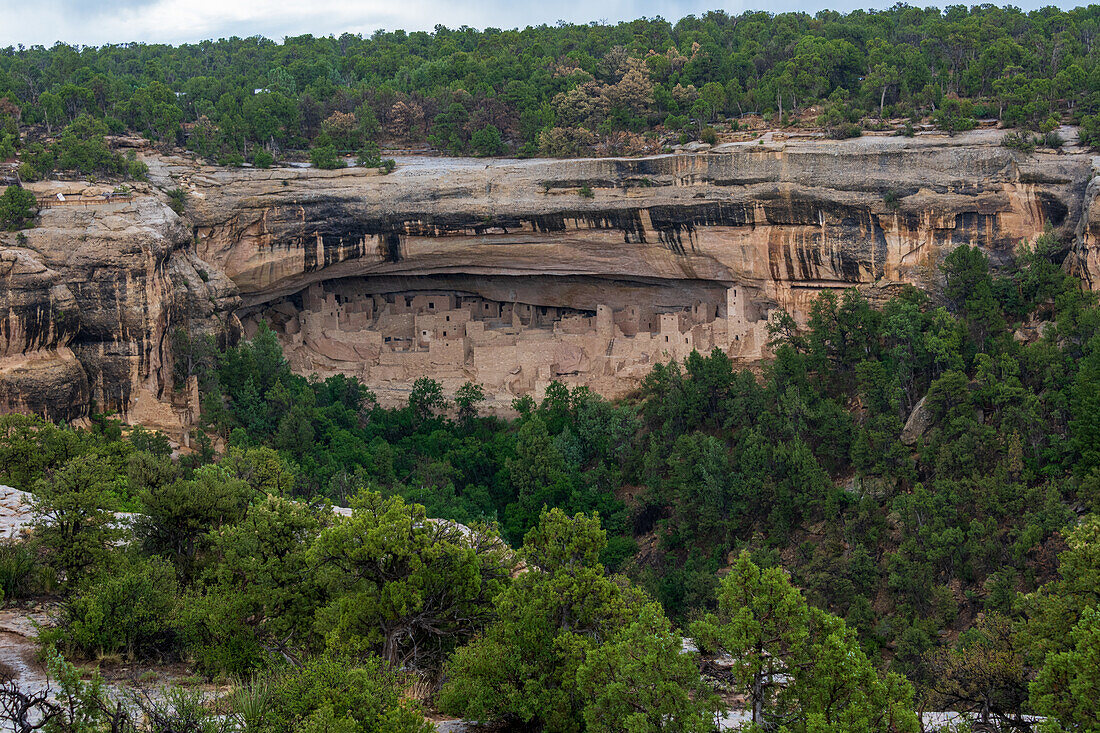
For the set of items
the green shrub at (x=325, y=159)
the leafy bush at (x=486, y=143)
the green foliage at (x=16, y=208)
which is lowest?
the green foliage at (x=16, y=208)

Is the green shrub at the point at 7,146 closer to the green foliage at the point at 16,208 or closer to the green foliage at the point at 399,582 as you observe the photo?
the green foliage at the point at 16,208

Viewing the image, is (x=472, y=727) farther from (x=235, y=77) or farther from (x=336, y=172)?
(x=235, y=77)

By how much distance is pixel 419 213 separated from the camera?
32500mm

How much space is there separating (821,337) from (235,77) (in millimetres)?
26468

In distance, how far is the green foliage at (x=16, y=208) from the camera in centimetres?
2752

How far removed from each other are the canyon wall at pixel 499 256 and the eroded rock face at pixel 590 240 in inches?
2.4

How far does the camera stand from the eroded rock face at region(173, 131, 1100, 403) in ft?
Result: 94.7

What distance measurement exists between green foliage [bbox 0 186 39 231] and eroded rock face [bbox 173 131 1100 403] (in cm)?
464

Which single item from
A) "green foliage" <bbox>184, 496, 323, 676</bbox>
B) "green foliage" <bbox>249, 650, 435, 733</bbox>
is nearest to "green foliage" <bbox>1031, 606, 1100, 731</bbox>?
"green foliage" <bbox>249, 650, 435, 733</bbox>

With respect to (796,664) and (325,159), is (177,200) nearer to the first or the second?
(325,159)

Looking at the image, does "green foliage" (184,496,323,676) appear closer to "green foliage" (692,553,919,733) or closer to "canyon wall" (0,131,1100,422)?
"green foliage" (692,553,919,733)

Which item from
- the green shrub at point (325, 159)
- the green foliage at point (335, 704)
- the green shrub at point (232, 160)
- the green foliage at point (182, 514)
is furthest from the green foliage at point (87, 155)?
the green foliage at point (335, 704)

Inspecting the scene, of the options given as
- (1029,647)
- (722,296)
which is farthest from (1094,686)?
(722,296)

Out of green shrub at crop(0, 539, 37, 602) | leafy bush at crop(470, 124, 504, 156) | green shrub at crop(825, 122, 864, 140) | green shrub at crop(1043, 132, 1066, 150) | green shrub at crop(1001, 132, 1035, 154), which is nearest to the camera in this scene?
green shrub at crop(0, 539, 37, 602)
